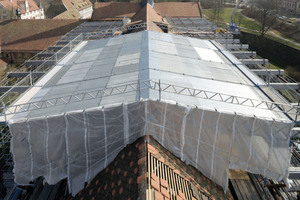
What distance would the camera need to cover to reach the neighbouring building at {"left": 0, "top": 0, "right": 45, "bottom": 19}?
4634cm

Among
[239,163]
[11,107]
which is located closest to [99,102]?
[11,107]

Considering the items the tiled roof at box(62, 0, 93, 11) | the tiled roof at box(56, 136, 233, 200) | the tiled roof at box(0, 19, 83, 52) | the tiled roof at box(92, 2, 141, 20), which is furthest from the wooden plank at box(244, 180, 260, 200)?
the tiled roof at box(62, 0, 93, 11)

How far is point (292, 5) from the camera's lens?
54.4 m

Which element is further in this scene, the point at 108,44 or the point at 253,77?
the point at 108,44

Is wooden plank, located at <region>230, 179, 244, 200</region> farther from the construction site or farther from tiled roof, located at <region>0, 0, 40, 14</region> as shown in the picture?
tiled roof, located at <region>0, 0, 40, 14</region>

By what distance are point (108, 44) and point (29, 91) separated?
7.24 metres

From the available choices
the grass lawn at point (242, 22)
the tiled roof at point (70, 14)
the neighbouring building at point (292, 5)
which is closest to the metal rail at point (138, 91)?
the grass lawn at point (242, 22)

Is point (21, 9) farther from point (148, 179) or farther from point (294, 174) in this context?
point (294, 174)

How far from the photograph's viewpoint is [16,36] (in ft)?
109

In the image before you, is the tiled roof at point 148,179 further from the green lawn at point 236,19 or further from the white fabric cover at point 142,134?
the green lawn at point 236,19

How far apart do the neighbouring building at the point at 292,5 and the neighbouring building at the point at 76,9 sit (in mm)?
42597

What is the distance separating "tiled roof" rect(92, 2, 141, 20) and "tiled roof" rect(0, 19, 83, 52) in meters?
A: 4.34

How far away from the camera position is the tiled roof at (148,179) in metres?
7.39

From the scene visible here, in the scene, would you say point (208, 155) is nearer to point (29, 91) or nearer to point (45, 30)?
point (29, 91)
